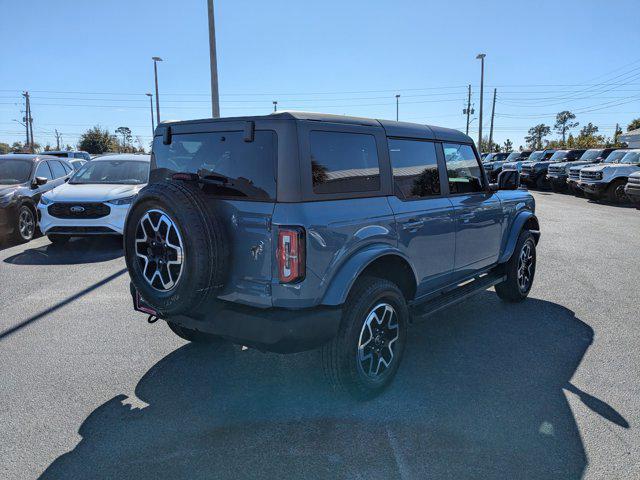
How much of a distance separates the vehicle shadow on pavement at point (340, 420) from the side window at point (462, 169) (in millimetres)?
1485

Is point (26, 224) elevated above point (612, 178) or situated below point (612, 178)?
below

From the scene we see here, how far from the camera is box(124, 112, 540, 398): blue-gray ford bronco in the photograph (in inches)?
113

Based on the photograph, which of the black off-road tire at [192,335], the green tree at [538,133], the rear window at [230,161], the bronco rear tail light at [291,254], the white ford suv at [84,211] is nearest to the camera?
the bronco rear tail light at [291,254]

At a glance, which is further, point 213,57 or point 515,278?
point 213,57

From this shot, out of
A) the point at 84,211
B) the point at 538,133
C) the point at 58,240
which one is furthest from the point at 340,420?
the point at 538,133

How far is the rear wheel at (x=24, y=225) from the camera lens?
29.9 ft

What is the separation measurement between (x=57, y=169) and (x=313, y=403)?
10400mm

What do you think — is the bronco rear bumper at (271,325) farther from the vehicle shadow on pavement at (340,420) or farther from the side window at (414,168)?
the side window at (414,168)

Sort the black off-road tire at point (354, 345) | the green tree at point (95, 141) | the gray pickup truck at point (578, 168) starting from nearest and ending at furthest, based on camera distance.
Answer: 1. the black off-road tire at point (354, 345)
2. the gray pickup truck at point (578, 168)
3. the green tree at point (95, 141)

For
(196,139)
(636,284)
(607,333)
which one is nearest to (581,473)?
(607,333)

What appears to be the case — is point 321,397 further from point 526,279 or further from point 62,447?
point 526,279

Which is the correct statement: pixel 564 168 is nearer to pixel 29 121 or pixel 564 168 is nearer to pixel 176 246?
pixel 176 246

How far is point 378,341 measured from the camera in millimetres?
3428

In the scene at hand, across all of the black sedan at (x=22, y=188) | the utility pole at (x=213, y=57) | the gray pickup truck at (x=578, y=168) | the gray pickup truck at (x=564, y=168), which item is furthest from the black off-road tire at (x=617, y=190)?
the black sedan at (x=22, y=188)
